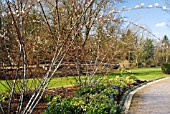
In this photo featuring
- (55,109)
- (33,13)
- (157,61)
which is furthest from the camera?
(157,61)

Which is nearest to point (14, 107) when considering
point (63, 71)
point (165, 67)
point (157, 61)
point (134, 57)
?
point (63, 71)

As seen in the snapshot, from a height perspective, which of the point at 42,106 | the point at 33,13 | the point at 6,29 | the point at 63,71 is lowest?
the point at 42,106

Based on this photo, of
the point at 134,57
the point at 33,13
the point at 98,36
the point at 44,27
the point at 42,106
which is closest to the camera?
the point at 33,13

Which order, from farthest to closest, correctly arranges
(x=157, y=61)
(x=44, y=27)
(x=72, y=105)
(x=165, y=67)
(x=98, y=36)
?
(x=157, y=61), (x=165, y=67), (x=98, y=36), (x=44, y=27), (x=72, y=105)

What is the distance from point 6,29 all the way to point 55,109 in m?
1.87

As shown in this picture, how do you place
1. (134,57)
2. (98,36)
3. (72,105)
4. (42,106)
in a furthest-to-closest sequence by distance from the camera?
(134,57), (98,36), (42,106), (72,105)

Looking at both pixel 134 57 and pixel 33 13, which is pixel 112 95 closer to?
pixel 33 13

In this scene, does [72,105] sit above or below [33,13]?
below

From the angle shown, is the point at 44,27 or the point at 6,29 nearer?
the point at 6,29

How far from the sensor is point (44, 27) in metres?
6.88

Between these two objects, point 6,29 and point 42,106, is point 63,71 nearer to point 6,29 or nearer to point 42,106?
point 42,106

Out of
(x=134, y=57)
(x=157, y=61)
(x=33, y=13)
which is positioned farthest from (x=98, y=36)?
(x=157, y=61)

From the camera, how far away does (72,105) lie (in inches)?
200

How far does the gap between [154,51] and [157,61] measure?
174cm
